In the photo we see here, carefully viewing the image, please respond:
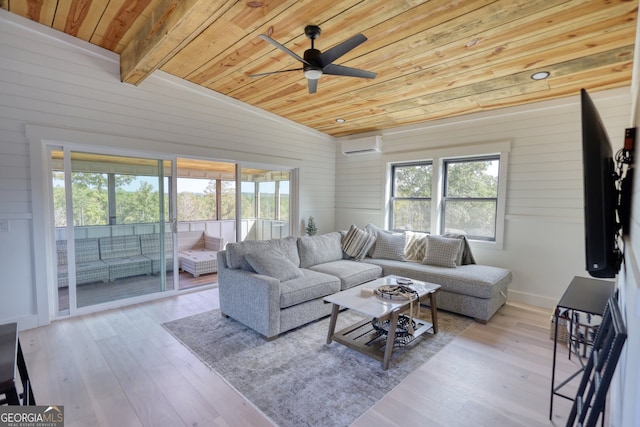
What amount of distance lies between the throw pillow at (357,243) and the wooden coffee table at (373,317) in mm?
1277

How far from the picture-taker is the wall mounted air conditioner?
5242mm

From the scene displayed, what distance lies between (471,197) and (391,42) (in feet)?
9.02

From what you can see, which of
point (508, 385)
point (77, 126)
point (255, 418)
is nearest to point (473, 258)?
point (508, 385)

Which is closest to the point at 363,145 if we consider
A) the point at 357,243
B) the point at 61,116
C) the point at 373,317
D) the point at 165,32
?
the point at 357,243

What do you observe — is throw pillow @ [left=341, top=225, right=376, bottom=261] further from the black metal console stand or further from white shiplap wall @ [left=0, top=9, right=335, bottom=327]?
the black metal console stand

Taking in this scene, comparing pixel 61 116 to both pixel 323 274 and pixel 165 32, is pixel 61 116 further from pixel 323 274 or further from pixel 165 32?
pixel 323 274

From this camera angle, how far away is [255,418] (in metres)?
1.88

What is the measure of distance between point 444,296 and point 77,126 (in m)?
4.63

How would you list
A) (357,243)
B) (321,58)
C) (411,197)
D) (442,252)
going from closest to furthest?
(321,58), (442,252), (357,243), (411,197)

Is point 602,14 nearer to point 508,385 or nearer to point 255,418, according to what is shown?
point 508,385

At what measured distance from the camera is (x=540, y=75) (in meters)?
3.06

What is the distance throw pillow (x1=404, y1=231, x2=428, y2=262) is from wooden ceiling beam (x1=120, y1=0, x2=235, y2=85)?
12.0 feet

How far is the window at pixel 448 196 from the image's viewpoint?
170 inches

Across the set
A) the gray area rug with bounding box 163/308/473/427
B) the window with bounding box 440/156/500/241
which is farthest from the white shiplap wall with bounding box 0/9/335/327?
the window with bounding box 440/156/500/241
